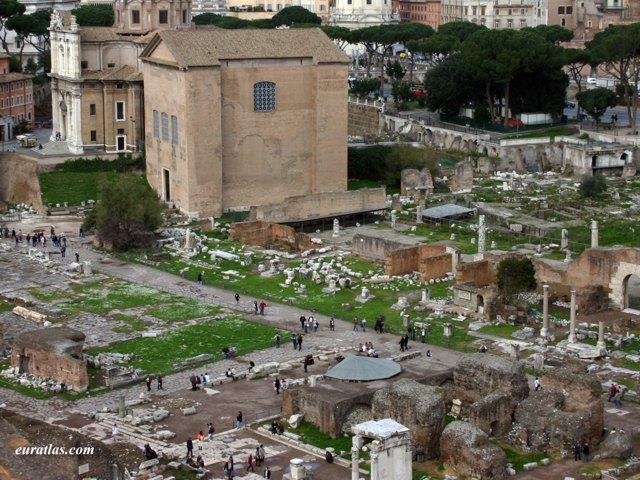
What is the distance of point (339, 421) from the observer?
118 feet

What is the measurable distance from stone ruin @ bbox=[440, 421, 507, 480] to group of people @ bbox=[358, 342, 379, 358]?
8738mm

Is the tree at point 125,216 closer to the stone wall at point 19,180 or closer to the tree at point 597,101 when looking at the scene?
the stone wall at point 19,180

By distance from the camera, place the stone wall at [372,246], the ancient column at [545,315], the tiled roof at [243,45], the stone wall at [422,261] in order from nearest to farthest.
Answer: the ancient column at [545,315]
the stone wall at [422,261]
the stone wall at [372,246]
the tiled roof at [243,45]

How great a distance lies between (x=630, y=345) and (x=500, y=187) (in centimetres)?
2558

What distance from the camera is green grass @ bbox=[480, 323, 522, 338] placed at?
4509 cm

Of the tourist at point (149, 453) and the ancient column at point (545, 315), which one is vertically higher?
the ancient column at point (545, 315)

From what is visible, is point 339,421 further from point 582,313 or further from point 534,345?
point 582,313

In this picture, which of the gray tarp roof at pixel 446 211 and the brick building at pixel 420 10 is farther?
the brick building at pixel 420 10

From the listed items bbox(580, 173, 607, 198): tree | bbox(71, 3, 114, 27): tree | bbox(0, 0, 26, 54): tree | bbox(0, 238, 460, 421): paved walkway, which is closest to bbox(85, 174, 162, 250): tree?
bbox(0, 238, 460, 421): paved walkway

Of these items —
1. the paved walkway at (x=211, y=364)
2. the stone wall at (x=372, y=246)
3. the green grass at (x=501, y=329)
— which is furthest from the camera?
the stone wall at (x=372, y=246)

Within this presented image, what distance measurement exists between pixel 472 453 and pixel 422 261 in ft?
61.0

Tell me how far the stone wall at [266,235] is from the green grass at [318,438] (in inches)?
844

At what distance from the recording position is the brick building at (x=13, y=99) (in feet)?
260

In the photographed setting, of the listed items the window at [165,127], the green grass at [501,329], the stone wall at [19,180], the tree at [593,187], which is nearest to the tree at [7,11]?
the stone wall at [19,180]
